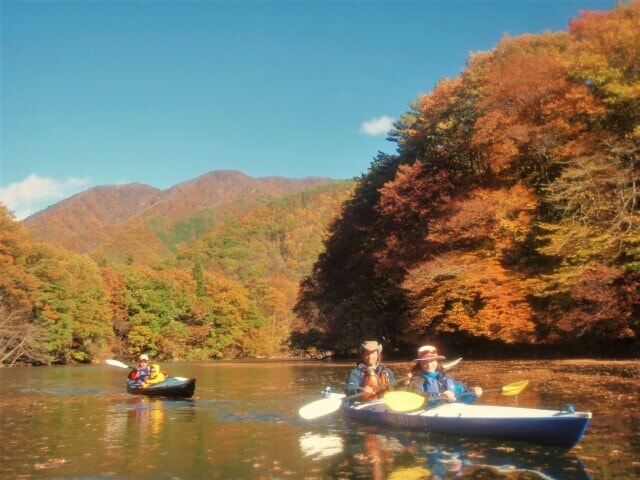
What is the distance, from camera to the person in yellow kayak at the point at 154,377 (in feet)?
56.7

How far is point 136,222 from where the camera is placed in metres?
132

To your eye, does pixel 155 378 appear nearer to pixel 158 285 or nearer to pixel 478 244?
pixel 478 244

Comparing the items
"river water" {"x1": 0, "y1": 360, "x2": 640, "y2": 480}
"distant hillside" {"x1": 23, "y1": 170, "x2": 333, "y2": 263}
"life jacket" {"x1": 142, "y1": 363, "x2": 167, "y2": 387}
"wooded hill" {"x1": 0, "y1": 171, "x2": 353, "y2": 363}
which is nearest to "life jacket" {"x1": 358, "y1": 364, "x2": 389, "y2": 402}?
"river water" {"x1": 0, "y1": 360, "x2": 640, "y2": 480}

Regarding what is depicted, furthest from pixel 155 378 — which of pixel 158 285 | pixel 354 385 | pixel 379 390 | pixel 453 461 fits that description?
pixel 158 285

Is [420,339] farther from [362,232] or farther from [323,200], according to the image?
[323,200]

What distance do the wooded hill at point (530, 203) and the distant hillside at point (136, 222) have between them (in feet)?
211

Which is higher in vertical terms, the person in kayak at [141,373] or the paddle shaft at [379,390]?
the paddle shaft at [379,390]

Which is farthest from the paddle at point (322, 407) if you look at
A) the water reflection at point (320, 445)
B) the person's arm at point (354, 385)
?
the water reflection at point (320, 445)

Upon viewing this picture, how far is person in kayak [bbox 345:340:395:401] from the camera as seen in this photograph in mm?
11109

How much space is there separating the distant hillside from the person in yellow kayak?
73.0 meters

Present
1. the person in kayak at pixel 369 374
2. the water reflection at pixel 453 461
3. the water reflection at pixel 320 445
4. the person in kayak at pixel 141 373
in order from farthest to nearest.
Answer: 1. the person in kayak at pixel 141 373
2. the person in kayak at pixel 369 374
3. the water reflection at pixel 320 445
4. the water reflection at pixel 453 461

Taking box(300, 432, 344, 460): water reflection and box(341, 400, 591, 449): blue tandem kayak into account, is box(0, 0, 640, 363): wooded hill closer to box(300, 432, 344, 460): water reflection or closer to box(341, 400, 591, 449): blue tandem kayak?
box(341, 400, 591, 449): blue tandem kayak

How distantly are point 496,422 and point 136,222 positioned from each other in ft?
427

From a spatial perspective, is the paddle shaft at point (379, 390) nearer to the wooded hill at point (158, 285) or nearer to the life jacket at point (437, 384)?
the life jacket at point (437, 384)
